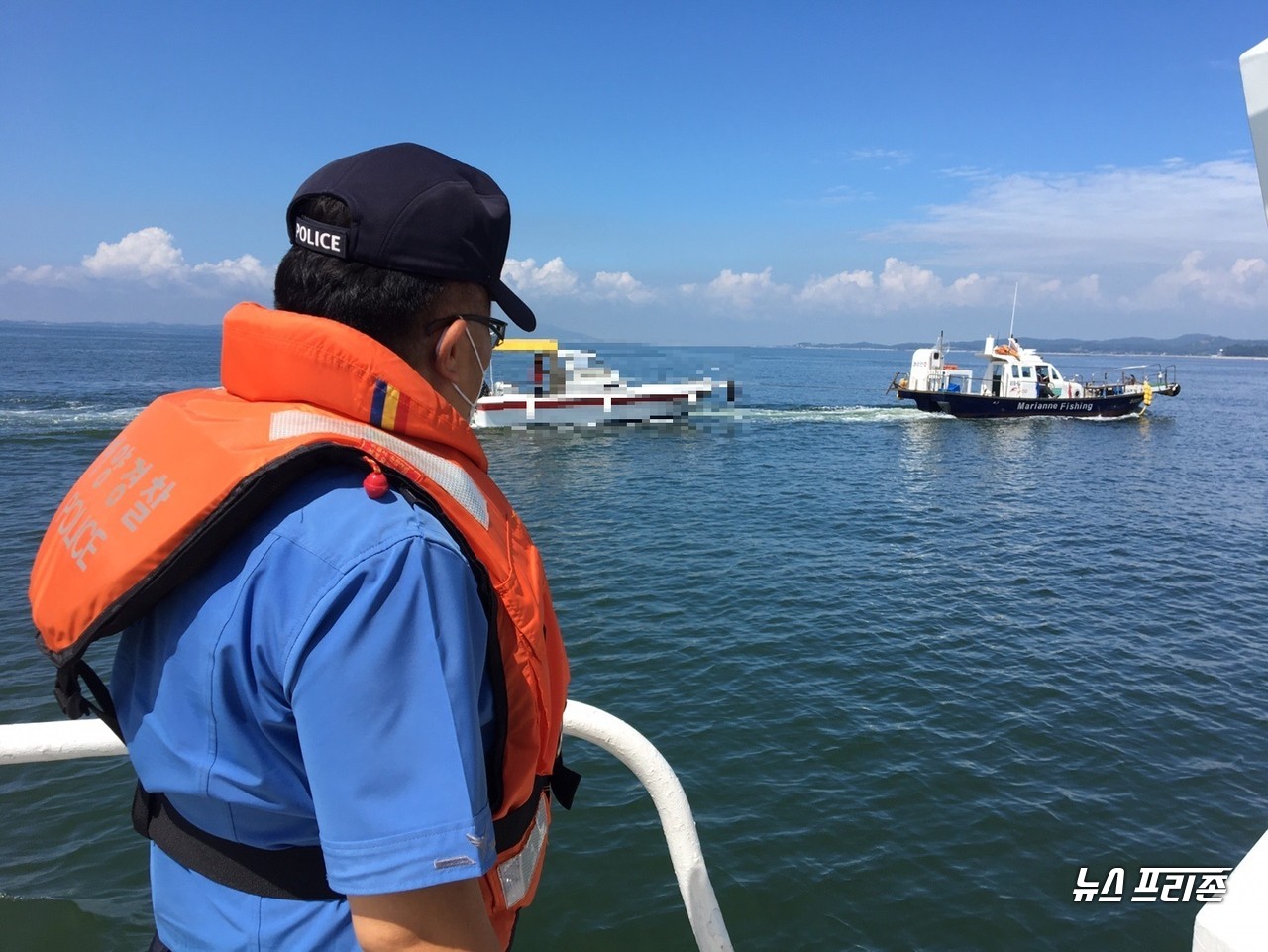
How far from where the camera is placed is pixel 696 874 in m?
2.07

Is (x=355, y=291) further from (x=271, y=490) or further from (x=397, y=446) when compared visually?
(x=271, y=490)

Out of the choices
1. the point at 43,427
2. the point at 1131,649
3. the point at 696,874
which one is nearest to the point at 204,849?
the point at 696,874

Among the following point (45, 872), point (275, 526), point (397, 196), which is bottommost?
point (45, 872)

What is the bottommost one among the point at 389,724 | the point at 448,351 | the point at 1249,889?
the point at 1249,889

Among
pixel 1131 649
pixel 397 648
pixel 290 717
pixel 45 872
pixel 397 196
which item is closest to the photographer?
pixel 397 648

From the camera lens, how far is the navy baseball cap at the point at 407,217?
3.93 feet

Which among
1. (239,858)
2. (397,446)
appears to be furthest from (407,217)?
(239,858)

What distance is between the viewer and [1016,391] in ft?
128

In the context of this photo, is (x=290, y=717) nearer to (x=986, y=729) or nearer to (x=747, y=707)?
(x=747, y=707)

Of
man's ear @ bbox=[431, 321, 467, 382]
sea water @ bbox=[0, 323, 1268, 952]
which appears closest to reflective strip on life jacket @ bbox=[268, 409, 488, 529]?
man's ear @ bbox=[431, 321, 467, 382]

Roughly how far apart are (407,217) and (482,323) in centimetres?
23

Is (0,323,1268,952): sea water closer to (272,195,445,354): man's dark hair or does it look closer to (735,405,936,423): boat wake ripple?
(272,195,445,354): man's dark hair

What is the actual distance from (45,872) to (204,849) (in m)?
6.18

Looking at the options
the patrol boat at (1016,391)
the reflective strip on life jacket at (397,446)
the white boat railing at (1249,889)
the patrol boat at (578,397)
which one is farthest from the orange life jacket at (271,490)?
the patrol boat at (1016,391)
